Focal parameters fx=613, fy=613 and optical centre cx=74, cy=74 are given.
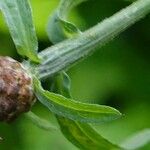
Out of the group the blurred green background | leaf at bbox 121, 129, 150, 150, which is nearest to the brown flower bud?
leaf at bbox 121, 129, 150, 150

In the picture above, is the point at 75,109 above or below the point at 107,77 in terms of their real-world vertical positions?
above

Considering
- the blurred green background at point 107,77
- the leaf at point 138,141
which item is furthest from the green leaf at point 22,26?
the blurred green background at point 107,77

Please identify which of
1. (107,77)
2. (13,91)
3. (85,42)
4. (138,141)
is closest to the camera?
(13,91)

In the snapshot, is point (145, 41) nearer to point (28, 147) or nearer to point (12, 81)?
point (28, 147)

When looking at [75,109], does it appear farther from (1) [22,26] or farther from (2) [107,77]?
(2) [107,77]

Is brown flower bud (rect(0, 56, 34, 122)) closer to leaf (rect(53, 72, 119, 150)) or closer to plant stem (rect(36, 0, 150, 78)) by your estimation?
plant stem (rect(36, 0, 150, 78))

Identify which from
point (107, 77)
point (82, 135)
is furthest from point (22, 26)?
point (107, 77)

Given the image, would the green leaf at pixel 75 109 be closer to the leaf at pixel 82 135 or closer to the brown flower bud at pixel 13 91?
the brown flower bud at pixel 13 91
